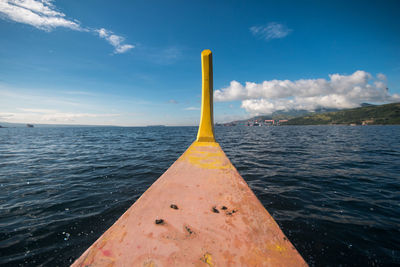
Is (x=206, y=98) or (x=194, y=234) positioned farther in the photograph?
(x=206, y=98)

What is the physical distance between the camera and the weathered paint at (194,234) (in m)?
1.23

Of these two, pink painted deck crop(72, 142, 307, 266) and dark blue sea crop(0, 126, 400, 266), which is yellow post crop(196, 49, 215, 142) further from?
pink painted deck crop(72, 142, 307, 266)

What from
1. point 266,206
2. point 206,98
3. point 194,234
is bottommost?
point 266,206

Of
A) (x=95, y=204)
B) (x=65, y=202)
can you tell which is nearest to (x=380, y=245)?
(x=95, y=204)

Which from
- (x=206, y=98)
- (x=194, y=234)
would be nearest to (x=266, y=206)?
(x=194, y=234)

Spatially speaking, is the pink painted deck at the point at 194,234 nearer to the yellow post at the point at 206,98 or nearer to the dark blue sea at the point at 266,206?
the dark blue sea at the point at 266,206

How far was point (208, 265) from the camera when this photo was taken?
119 cm

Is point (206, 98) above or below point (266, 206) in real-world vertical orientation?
above

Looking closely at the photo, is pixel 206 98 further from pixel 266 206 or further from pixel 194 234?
pixel 194 234

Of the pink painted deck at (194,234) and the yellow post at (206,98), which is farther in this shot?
the yellow post at (206,98)

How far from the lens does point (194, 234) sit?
149 centimetres

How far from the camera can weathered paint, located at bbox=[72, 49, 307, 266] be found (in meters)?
1.23

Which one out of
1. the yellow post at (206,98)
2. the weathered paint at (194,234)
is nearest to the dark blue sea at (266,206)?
the weathered paint at (194,234)

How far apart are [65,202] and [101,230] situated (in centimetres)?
258
